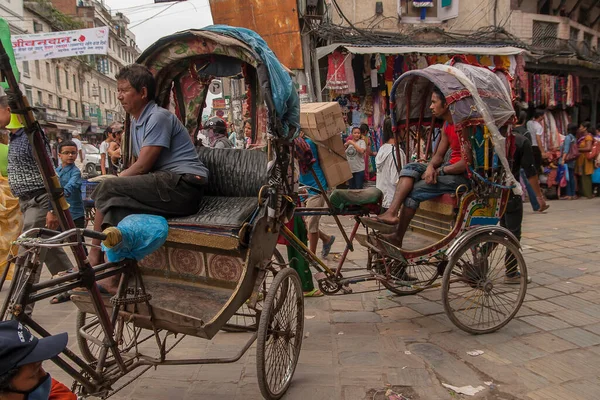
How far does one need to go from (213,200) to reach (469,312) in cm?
258

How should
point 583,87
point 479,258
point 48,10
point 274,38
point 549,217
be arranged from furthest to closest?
point 48,10 → point 583,87 → point 274,38 → point 549,217 → point 479,258

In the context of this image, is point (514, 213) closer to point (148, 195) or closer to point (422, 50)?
point (148, 195)

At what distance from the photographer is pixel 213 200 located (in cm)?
347

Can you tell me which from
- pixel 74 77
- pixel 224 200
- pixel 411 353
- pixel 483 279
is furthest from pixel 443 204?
pixel 74 77

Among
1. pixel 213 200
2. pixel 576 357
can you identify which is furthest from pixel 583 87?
pixel 213 200

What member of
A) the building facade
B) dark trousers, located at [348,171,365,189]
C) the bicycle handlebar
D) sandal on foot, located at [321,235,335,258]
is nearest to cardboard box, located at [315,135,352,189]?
sandal on foot, located at [321,235,335,258]

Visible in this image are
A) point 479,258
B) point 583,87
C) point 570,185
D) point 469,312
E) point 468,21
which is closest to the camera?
point 479,258

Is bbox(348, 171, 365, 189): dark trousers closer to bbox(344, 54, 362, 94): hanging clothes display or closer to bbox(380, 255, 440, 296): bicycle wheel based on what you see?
bbox(344, 54, 362, 94): hanging clothes display

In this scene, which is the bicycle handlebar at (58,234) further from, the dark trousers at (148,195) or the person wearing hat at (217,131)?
the person wearing hat at (217,131)

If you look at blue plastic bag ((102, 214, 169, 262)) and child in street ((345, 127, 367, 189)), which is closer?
blue plastic bag ((102, 214, 169, 262))

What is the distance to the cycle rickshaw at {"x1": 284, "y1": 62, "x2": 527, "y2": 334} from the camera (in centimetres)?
382

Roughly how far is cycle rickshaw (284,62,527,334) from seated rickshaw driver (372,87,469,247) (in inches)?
3.7

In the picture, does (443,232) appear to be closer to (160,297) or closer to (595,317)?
(595,317)

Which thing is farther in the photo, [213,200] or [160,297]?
[213,200]
